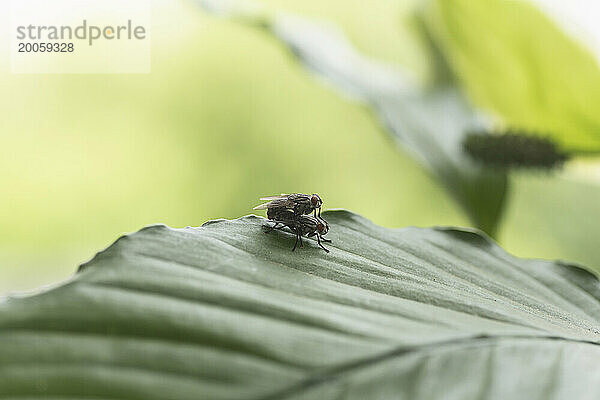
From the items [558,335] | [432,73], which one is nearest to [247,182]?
[432,73]

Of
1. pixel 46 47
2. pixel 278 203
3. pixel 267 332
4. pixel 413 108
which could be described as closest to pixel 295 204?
pixel 278 203

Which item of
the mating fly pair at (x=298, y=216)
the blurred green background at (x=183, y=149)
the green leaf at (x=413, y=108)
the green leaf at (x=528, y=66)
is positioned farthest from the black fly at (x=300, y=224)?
the blurred green background at (x=183, y=149)

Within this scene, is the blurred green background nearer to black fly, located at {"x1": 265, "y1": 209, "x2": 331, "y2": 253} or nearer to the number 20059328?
the number 20059328

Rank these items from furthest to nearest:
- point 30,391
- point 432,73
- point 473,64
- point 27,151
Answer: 1. point 27,151
2. point 432,73
3. point 473,64
4. point 30,391

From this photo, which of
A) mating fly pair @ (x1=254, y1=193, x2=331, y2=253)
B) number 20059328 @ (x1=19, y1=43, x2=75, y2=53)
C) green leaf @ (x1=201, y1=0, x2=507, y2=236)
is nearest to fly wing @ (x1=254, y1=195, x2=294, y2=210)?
mating fly pair @ (x1=254, y1=193, x2=331, y2=253)

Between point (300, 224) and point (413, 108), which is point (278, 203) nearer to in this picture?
point (300, 224)

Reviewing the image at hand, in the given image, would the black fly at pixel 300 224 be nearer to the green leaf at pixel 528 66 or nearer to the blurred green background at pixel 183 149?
the green leaf at pixel 528 66

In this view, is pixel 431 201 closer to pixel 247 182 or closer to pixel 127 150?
pixel 247 182
